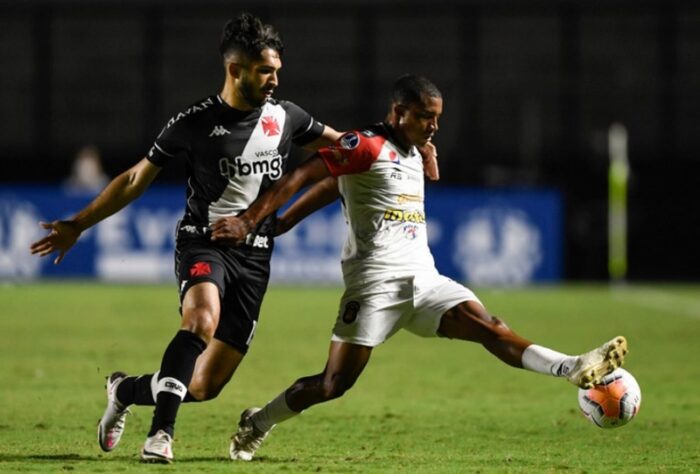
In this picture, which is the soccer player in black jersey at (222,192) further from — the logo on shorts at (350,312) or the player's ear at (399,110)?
the player's ear at (399,110)

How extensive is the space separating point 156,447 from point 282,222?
Result: 1.48 m

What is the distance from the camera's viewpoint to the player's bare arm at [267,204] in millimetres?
7363

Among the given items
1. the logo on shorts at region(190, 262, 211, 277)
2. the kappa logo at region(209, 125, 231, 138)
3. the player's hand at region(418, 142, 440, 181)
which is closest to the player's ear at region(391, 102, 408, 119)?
the player's hand at region(418, 142, 440, 181)

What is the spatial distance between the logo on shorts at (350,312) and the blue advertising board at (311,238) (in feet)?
52.6

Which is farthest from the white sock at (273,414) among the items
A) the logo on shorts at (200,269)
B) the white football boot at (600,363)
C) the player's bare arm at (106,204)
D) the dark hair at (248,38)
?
the dark hair at (248,38)

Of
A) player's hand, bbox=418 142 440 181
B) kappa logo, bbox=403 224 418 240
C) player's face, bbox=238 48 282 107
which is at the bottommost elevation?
kappa logo, bbox=403 224 418 240

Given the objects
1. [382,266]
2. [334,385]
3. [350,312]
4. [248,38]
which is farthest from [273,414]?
[248,38]

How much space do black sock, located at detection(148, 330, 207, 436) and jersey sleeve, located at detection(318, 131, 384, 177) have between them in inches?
45.2

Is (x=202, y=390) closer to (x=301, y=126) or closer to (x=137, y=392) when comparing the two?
(x=137, y=392)

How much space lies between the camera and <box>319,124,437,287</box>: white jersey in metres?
7.78

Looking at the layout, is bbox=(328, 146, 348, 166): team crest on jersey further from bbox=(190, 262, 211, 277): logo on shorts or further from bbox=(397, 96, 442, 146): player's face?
bbox=(190, 262, 211, 277): logo on shorts

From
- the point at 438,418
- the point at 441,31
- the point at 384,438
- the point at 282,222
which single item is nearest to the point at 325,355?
the point at 438,418

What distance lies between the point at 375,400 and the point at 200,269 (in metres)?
3.61

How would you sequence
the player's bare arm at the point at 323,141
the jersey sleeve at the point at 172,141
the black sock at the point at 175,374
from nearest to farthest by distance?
the black sock at the point at 175,374
the jersey sleeve at the point at 172,141
the player's bare arm at the point at 323,141
